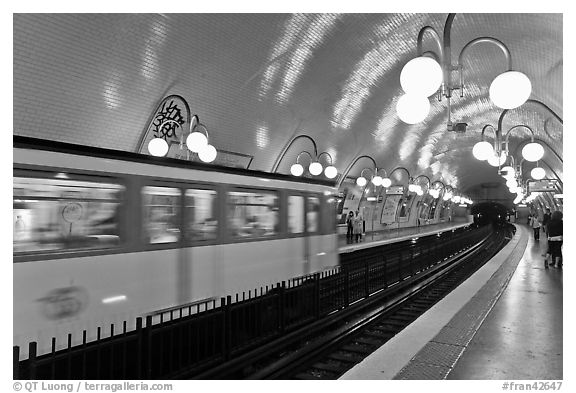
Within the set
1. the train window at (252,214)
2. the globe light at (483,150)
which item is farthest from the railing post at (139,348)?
the globe light at (483,150)

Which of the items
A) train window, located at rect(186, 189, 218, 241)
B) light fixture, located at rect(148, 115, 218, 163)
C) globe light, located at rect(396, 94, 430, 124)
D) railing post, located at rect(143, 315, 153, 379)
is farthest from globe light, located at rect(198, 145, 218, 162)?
globe light, located at rect(396, 94, 430, 124)

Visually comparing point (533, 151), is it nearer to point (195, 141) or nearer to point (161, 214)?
point (161, 214)

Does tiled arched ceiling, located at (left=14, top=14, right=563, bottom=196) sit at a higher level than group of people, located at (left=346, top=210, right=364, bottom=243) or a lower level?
higher

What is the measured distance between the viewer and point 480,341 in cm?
567

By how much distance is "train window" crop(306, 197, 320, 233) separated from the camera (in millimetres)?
10641

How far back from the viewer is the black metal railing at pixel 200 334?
4.77 m

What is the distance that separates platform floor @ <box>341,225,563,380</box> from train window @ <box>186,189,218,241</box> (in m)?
3.59

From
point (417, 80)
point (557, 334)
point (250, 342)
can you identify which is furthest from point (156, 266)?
point (557, 334)

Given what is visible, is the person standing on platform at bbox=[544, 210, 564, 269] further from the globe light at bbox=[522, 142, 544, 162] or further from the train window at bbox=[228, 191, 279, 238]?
the train window at bbox=[228, 191, 279, 238]

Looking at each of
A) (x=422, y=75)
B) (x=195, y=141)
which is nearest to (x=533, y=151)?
(x=422, y=75)

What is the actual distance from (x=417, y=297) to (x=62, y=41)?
10.4 m

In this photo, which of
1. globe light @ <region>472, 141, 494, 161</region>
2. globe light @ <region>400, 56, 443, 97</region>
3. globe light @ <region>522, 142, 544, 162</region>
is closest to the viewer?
globe light @ <region>400, 56, 443, 97</region>

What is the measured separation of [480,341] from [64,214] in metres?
5.68

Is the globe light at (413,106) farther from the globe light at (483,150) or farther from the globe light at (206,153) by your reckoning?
the globe light at (206,153)
